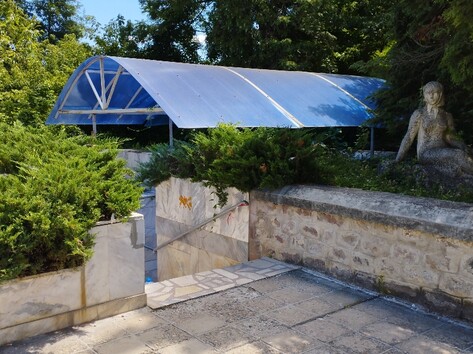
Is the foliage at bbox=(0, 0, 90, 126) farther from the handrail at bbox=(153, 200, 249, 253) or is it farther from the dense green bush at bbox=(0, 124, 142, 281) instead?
the dense green bush at bbox=(0, 124, 142, 281)

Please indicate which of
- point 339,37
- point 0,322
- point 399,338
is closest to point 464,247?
point 399,338

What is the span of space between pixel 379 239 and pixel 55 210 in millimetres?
2806

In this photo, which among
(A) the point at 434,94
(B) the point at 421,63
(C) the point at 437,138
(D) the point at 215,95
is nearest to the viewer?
(A) the point at 434,94

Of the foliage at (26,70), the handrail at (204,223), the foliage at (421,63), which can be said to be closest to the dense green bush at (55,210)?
the handrail at (204,223)

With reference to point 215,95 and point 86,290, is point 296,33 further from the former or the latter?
point 86,290

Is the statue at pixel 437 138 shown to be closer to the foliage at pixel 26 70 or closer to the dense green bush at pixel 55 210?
the dense green bush at pixel 55 210

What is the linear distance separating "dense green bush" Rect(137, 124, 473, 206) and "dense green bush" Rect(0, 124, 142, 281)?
1744 mm

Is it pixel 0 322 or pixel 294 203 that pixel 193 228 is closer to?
pixel 294 203

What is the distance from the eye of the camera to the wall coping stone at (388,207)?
12.0 ft

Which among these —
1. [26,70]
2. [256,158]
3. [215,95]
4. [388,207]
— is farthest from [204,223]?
[26,70]

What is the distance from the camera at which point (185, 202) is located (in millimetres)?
6789

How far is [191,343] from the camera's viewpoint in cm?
328

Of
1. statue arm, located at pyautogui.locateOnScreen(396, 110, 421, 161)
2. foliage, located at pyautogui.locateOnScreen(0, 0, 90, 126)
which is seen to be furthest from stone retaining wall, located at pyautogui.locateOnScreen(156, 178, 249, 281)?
foliage, located at pyautogui.locateOnScreen(0, 0, 90, 126)

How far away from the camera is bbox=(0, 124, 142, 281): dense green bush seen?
3.12 meters
